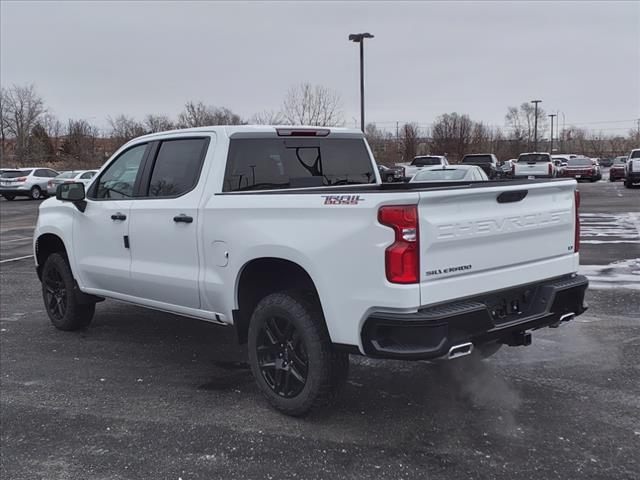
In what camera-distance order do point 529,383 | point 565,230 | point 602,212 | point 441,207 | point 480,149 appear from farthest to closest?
1. point 480,149
2. point 602,212
3. point 529,383
4. point 565,230
5. point 441,207

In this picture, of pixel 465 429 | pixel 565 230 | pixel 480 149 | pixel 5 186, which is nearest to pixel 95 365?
pixel 465 429

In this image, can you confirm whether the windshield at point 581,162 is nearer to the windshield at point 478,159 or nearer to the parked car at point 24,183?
the windshield at point 478,159

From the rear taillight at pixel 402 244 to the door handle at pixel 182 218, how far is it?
5.94ft

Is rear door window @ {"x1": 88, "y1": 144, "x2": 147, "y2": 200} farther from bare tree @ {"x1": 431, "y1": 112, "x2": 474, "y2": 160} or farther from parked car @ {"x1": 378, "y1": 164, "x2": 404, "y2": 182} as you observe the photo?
bare tree @ {"x1": 431, "y1": 112, "x2": 474, "y2": 160}

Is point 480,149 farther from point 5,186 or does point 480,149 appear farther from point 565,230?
point 565,230

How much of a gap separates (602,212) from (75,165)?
166 feet

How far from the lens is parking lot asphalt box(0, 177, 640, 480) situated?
379cm

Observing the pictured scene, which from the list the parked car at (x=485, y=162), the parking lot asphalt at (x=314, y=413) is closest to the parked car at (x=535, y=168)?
the parked car at (x=485, y=162)

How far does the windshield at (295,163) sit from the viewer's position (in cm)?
508

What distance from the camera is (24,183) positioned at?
1277 inches

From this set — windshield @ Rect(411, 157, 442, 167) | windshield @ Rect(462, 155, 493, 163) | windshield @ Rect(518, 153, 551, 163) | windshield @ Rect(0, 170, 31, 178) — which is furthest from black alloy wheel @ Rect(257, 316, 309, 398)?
windshield @ Rect(0, 170, 31, 178)

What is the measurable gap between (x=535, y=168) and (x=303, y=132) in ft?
90.8

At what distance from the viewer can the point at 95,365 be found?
18.9ft

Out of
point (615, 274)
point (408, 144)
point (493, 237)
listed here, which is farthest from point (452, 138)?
point (493, 237)
